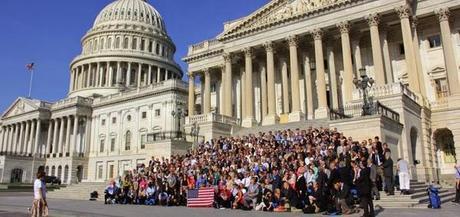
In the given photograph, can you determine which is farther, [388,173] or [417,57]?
[417,57]

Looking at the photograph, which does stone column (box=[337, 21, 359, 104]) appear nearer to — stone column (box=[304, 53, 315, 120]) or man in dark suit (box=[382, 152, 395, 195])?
stone column (box=[304, 53, 315, 120])

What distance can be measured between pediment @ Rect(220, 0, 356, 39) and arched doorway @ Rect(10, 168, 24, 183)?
55.6m

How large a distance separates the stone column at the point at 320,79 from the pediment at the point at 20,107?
211 feet

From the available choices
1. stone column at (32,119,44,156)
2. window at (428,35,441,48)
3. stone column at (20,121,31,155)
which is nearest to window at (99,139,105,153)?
stone column at (32,119,44,156)

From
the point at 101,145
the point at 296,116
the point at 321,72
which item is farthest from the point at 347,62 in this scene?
the point at 101,145

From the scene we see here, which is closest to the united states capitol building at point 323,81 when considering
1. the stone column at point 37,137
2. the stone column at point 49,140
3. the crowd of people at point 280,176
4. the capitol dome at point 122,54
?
the crowd of people at point 280,176

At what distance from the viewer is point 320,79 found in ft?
120

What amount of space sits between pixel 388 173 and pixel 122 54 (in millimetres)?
82982

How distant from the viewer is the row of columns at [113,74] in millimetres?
90500

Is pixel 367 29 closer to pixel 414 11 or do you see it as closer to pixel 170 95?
pixel 414 11

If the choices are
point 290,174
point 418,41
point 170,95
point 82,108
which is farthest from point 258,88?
point 82,108

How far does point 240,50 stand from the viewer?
141 ft

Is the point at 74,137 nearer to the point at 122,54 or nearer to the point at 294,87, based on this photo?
the point at 122,54

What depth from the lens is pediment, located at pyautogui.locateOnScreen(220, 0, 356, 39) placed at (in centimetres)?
3762
